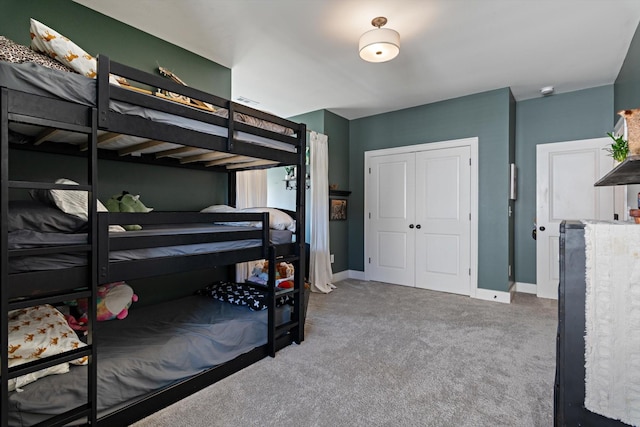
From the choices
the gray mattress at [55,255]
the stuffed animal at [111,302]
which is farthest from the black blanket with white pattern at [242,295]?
the gray mattress at [55,255]

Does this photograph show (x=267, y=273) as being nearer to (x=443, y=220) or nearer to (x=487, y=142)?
(x=443, y=220)

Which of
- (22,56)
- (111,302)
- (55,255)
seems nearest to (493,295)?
(111,302)

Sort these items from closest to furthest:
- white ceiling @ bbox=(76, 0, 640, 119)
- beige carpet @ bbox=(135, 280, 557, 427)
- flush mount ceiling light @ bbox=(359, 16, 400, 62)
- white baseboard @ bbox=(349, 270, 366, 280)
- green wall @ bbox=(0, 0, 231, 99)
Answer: beige carpet @ bbox=(135, 280, 557, 427) → green wall @ bbox=(0, 0, 231, 99) → white ceiling @ bbox=(76, 0, 640, 119) → flush mount ceiling light @ bbox=(359, 16, 400, 62) → white baseboard @ bbox=(349, 270, 366, 280)

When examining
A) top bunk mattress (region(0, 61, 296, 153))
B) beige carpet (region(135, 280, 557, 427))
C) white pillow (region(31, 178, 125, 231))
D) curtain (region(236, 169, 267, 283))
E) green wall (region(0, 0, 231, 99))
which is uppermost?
green wall (region(0, 0, 231, 99))

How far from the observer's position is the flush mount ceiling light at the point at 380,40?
2.43 m

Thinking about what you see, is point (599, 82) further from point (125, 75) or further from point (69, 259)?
point (69, 259)

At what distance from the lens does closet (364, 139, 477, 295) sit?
13.6 feet

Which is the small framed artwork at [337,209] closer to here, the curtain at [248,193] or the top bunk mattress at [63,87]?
the curtain at [248,193]

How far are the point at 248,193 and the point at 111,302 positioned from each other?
5.75 ft

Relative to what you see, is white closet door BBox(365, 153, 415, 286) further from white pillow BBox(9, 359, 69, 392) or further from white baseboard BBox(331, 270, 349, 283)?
white pillow BBox(9, 359, 69, 392)

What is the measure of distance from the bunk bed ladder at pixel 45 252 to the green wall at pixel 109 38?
127 cm

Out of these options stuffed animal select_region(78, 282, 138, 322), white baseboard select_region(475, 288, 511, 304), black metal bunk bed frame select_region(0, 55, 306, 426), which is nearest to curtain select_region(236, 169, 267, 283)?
black metal bunk bed frame select_region(0, 55, 306, 426)

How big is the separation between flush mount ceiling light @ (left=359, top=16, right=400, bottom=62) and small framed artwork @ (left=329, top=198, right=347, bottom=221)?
251 centimetres

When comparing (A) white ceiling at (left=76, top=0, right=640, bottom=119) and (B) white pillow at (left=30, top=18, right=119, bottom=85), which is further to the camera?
(A) white ceiling at (left=76, top=0, right=640, bottom=119)
